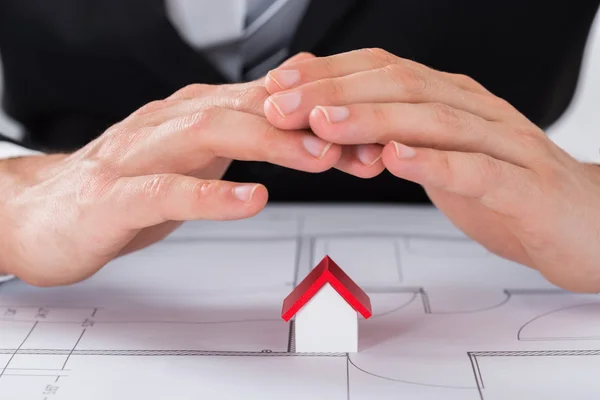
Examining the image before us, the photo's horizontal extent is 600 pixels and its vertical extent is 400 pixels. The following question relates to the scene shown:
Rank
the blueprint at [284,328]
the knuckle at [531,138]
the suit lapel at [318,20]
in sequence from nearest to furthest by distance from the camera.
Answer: the blueprint at [284,328] → the knuckle at [531,138] → the suit lapel at [318,20]

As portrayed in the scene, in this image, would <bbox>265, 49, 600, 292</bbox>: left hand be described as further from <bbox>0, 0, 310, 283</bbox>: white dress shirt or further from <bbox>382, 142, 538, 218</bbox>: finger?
<bbox>0, 0, 310, 283</bbox>: white dress shirt

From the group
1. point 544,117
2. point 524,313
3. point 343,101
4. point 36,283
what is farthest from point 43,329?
point 544,117

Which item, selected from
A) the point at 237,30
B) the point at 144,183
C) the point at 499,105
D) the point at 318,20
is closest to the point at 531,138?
the point at 499,105

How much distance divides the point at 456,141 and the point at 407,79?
0.25 ft

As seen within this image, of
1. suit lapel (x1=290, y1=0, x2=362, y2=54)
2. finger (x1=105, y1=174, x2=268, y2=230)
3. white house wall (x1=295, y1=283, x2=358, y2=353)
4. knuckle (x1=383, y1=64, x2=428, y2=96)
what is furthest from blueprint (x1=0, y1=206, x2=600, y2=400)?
suit lapel (x1=290, y1=0, x2=362, y2=54)

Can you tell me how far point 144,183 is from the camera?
2.07 ft

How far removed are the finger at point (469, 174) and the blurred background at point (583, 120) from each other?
1.42 ft

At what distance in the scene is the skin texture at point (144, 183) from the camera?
610mm

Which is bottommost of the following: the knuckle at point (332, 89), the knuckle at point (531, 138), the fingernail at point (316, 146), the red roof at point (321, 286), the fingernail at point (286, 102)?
the red roof at point (321, 286)

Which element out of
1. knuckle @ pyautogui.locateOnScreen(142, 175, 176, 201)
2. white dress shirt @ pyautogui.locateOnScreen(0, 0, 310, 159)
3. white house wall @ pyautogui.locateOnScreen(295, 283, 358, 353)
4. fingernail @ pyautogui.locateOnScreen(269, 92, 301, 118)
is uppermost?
white dress shirt @ pyautogui.locateOnScreen(0, 0, 310, 159)

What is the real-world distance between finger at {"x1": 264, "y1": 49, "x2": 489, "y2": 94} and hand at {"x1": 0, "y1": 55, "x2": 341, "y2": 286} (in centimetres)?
2

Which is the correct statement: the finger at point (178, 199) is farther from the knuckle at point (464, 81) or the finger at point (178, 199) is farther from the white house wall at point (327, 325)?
the knuckle at point (464, 81)

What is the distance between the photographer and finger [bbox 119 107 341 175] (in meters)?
0.61

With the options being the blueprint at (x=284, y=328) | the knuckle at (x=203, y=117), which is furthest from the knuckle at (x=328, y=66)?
the blueprint at (x=284, y=328)
